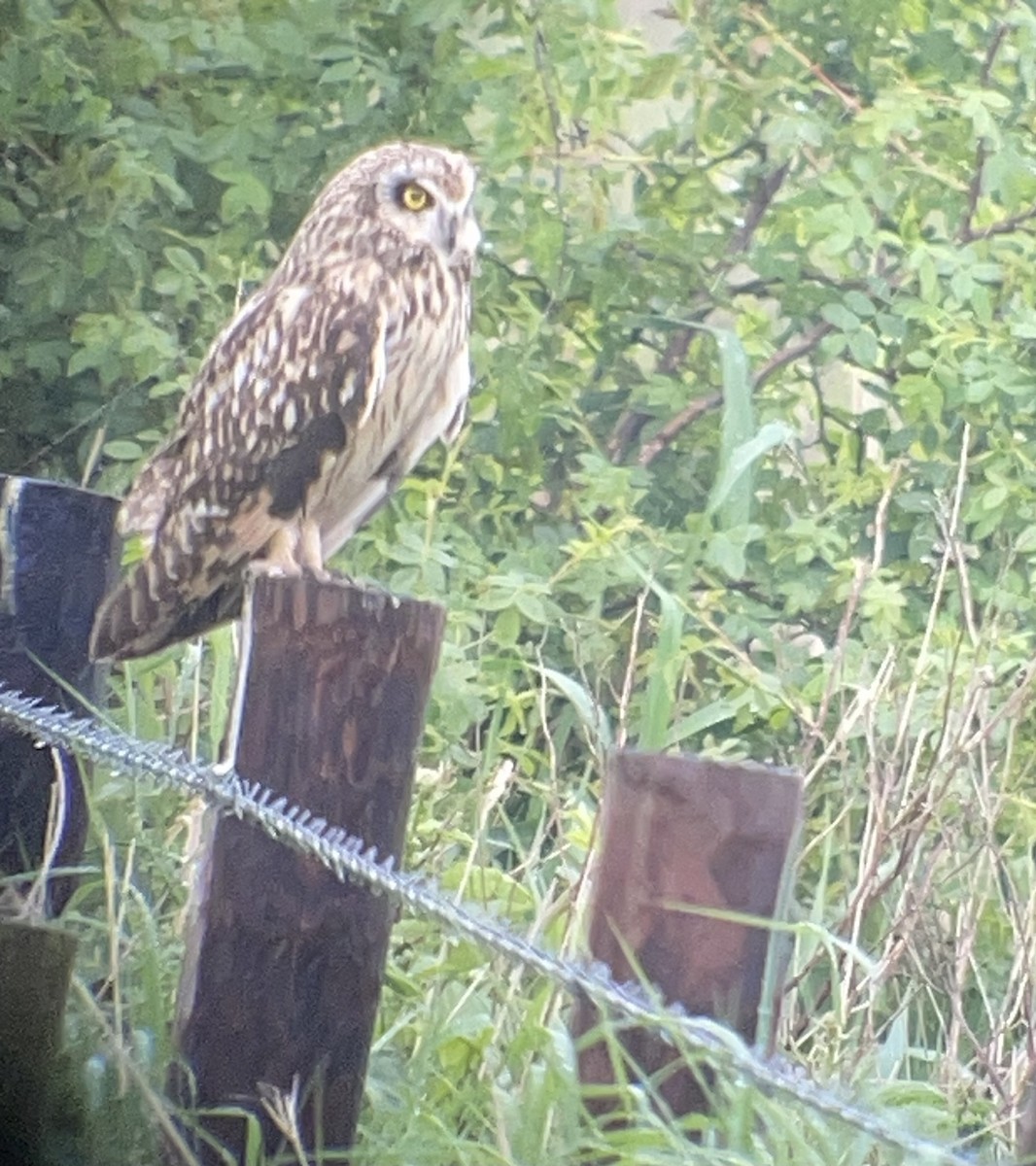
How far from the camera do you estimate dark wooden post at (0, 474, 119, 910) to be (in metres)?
1.51

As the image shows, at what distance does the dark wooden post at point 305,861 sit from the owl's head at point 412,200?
967mm

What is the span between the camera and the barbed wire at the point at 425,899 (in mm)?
955

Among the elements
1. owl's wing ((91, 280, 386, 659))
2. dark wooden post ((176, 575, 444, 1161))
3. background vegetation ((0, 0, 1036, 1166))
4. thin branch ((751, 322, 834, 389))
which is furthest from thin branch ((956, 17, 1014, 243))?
dark wooden post ((176, 575, 444, 1161))

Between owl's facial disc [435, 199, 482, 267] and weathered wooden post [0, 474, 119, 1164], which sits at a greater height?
owl's facial disc [435, 199, 482, 267]

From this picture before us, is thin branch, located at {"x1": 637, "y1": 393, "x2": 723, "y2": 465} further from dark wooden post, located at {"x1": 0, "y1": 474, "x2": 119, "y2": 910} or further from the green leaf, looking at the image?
dark wooden post, located at {"x1": 0, "y1": 474, "x2": 119, "y2": 910}

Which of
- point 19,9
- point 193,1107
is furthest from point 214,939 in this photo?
point 19,9

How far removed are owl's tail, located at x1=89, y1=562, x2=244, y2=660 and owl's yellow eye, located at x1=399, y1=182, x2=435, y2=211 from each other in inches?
18.0

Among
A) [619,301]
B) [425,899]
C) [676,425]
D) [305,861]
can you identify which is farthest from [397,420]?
[676,425]

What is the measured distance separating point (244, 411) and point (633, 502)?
1.08m

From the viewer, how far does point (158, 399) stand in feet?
10.2

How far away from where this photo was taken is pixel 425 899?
1121mm

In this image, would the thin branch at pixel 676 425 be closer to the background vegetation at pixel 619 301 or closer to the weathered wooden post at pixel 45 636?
the background vegetation at pixel 619 301

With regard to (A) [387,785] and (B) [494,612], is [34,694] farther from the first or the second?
(B) [494,612]

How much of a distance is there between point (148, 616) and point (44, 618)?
326 mm
